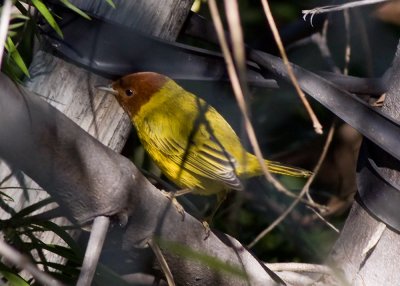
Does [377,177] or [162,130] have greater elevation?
[377,177]

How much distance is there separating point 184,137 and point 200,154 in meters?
0.09

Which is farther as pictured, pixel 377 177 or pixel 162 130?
pixel 162 130

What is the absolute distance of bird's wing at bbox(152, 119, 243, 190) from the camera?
2.45 m

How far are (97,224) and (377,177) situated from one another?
28.6 inches

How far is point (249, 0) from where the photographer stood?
12.3ft

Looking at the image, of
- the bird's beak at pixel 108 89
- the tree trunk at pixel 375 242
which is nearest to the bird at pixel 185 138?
the bird's beak at pixel 108 89

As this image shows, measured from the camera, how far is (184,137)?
2.58 metres

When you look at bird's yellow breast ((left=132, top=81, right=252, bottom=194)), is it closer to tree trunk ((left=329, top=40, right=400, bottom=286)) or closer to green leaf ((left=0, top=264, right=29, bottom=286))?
tree trunk ((left=329, top=40, right=400, bottom=286))

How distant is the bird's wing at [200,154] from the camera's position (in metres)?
2.45

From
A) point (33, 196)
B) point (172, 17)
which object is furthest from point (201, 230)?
point (172, 17)

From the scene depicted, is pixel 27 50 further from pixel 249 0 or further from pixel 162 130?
pixel 249 0

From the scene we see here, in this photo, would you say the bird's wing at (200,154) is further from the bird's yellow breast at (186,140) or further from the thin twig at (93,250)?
the thin twig at (93,250)

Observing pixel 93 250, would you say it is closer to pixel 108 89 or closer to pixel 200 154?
pixel 108 89

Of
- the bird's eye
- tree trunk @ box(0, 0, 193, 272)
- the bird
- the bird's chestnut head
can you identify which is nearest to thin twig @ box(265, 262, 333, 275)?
the bird
